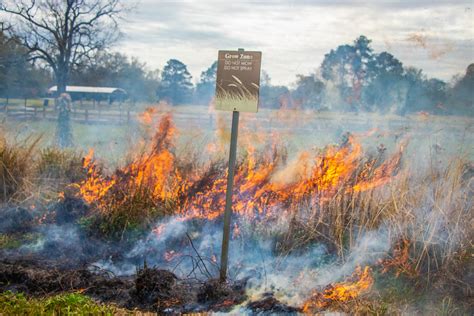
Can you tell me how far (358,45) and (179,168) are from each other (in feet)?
11.9

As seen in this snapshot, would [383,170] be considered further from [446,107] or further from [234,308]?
[234,308]

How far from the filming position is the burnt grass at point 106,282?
586 centimetres

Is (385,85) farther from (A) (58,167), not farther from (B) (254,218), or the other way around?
(A) (58,167)

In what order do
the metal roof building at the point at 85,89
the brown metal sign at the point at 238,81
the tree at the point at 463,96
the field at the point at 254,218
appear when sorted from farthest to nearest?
1. the metal roof building at the point at 85,89
2. the tree at the point at 463,96
3. the brown metal sign at the point at 238,81
4. the field at the point at 254,218

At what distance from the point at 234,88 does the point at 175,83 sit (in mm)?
4948

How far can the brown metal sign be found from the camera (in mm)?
6250

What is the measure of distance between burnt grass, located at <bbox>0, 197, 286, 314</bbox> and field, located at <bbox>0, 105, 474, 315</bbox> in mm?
20

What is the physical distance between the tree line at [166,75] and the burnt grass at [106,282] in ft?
13.6

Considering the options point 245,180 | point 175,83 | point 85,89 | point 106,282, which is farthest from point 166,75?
Result: point 106,282

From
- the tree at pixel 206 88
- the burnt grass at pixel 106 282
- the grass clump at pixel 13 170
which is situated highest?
the tree at pixel 206 88

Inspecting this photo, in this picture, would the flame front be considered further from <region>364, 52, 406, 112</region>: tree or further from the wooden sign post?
<region>364, 52, 406, 112</region>: tree

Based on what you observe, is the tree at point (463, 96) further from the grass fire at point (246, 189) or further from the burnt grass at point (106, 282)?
the burnt grass at point (106, 282)

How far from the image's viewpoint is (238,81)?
20.7 feet

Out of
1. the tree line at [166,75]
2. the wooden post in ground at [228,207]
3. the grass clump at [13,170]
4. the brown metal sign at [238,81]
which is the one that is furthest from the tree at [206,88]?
the wooden post in ground at [228,207]
